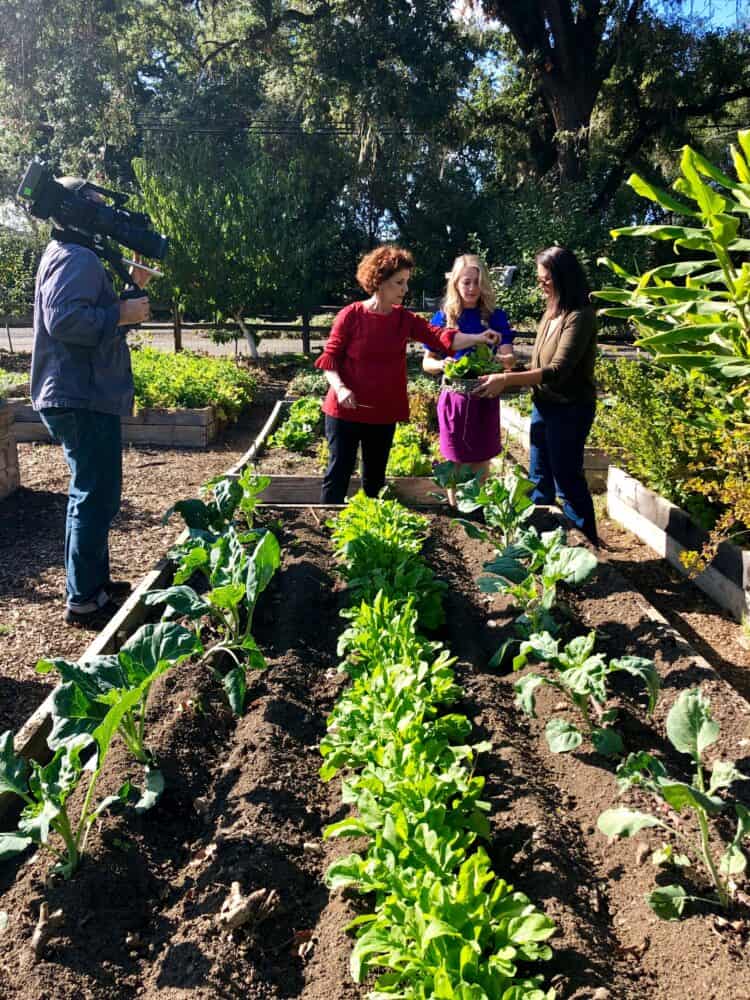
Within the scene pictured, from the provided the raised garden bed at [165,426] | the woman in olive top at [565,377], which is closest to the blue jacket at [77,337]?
the woman in olive top at [565,377]

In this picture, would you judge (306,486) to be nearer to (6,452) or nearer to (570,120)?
(6,452)

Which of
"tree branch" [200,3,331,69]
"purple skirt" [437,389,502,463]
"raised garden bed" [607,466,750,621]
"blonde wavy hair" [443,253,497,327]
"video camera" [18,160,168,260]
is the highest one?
"tree branch" [200,3,331,69]

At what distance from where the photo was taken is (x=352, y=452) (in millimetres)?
4879

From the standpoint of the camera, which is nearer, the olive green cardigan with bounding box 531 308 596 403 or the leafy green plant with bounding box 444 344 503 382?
the olive green cardigan with bounding box 531 308 596 403

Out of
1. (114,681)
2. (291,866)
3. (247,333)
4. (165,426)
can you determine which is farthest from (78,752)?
(247,333)

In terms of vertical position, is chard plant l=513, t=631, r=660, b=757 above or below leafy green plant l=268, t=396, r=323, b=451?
below

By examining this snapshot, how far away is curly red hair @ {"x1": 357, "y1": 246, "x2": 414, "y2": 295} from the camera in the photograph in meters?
4.44

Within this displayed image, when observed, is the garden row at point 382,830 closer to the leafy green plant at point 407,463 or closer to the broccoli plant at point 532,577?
the broccoli plant at point 532,577

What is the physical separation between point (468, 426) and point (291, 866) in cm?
319

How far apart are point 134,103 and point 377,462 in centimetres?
2249

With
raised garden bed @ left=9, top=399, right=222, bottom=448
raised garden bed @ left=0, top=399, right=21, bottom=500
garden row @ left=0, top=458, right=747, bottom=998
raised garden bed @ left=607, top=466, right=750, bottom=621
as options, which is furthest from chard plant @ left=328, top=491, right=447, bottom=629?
raised garden bed @ left=9, top=399, right=222, bottom=448

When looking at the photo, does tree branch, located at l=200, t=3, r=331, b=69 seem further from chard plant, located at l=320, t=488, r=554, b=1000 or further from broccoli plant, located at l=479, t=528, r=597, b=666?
chard plant, located at l=320, t=488, r=554, b=1000

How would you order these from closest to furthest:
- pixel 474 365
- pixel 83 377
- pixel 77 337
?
pixel 77 337 → pixel 83 377 → pixel 474 365

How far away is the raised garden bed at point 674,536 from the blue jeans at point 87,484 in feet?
11.3
